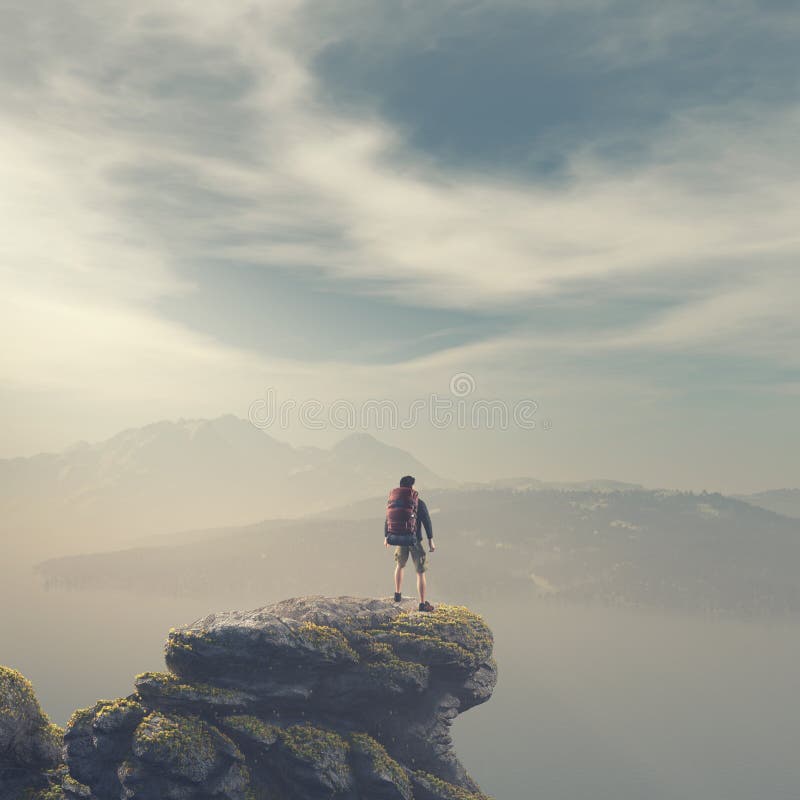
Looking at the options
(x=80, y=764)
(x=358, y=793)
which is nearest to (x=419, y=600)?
(x=358, y=793)

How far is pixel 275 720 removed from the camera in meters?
30.8

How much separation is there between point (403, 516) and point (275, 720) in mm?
10575

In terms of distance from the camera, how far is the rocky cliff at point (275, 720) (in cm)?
2816

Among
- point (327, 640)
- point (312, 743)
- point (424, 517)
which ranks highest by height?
point (424, 517)

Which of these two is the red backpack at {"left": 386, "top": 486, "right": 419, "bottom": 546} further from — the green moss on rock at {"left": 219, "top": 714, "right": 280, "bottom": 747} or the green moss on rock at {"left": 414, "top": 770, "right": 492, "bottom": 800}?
the green moss on rock at {"left": 414, "top": 770, "right": 492, "bottom": 800}

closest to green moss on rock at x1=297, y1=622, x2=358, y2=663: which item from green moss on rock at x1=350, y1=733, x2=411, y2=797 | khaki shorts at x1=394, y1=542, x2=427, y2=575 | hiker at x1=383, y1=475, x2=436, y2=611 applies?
green moss on rock at x1=350, y1=733, x2=411, y2=797

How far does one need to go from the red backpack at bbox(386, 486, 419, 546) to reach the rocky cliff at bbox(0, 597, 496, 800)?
4.87 m

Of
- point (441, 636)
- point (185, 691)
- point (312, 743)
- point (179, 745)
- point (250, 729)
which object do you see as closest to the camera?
point (179, 745)

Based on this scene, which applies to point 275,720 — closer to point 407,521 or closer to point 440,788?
point 440,788

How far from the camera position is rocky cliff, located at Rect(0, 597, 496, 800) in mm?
28156

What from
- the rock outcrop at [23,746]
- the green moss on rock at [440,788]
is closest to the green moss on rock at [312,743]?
the green moss on rock at [440,788]

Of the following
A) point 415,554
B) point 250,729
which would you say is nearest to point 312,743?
point 250,729

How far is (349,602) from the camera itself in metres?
35.8

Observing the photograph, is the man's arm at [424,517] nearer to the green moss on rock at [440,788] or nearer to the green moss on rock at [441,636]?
the green moss on rock at [441,636]
